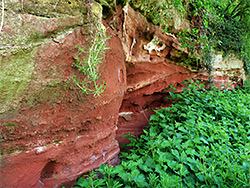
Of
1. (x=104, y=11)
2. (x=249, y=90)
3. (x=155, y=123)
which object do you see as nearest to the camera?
(x=104, y=11)

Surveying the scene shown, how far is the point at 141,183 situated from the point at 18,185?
3.18ft

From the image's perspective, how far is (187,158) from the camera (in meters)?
1.69

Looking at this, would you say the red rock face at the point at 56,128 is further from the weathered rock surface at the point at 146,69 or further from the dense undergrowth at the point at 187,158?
the weathered rock surface at the point at 146,69

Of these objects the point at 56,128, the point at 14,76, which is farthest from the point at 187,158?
the point at 14,76

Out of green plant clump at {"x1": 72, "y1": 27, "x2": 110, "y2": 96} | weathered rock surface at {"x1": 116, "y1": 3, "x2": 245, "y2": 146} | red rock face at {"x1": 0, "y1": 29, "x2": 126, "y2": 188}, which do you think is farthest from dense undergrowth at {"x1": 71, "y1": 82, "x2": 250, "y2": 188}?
green plant clump at {"x1": 72, "y1": 27, "x2": 110, "y2": 96}

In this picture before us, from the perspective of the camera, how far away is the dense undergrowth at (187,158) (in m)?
1.44

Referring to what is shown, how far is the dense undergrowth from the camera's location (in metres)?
1.44

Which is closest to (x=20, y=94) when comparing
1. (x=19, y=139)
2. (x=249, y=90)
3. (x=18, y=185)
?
(x=19, y=139)

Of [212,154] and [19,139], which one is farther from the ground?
[19,139]

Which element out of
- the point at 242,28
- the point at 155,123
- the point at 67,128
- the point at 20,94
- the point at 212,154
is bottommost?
the point at 155,123

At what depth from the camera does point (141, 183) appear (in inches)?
55.6

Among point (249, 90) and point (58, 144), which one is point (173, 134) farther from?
point (249, 90)

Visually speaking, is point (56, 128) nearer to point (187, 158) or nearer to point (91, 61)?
point (91, 61)

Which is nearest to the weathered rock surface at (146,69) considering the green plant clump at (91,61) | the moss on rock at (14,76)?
→ the green plant clump at (91,61)
